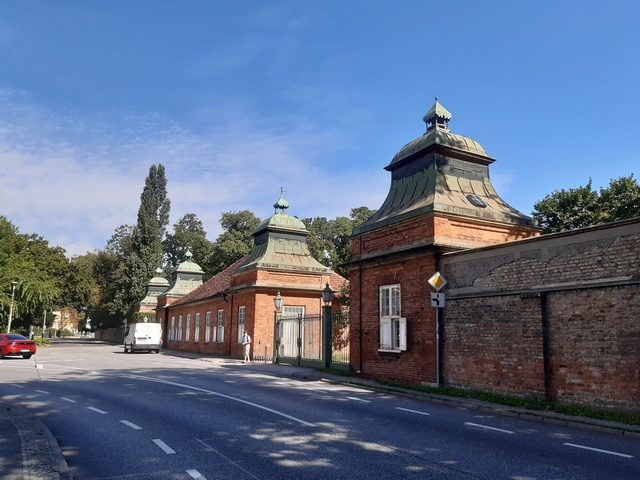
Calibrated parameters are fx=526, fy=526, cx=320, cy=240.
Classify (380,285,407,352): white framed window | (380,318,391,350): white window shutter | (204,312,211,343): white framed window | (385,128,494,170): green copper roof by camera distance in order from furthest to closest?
1. (204,312,211,343): white framed window
2. (385,128,494,170): green copper roof
3. (380,318,391,350): white window shutter
4. (380,285,407,352): white framed window

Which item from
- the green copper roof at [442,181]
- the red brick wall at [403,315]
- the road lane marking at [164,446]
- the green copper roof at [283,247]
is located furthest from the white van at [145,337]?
the road lane marking at [164,446]

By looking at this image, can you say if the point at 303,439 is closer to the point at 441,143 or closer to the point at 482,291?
the point at 482,291

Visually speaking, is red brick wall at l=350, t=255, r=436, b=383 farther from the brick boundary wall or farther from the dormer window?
the dormer window

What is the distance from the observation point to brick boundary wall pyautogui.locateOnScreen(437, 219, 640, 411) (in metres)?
10.1

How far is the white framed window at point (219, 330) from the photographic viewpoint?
111ft

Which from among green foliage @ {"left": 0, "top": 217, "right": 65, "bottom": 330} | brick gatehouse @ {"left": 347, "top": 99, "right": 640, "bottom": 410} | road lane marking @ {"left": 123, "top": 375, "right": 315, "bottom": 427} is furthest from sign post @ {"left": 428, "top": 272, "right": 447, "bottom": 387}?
green foliage @ {"left": 0, "top": 217, "right": 65, "bottom": 330}

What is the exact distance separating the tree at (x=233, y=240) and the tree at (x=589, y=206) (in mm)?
32549

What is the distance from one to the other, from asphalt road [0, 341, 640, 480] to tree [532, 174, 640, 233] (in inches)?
731

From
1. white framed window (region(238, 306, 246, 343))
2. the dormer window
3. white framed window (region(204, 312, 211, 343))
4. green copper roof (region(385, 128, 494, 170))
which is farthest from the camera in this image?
white framed window (region(204, 312, 211, 343))

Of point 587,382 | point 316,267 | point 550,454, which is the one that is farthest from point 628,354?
point 316,267

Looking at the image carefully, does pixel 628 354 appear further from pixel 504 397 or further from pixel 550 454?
pixel 550 454

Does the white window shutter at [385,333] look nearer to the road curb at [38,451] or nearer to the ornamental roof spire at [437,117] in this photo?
the ornamental roof spire at [437,117]

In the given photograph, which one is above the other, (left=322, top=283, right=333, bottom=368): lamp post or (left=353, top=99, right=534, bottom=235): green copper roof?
(left=353, top=99, right=534, bottom=235): green copper roof

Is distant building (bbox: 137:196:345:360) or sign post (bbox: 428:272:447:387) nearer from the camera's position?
sign post (bbox: 428:272:447:387)
